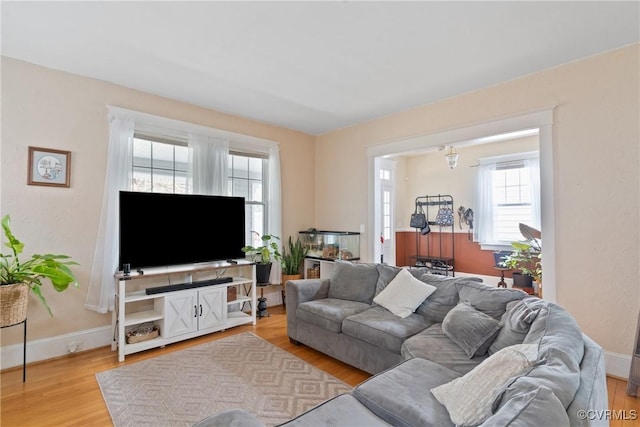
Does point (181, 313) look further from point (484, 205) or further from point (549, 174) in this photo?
point (484, 205)

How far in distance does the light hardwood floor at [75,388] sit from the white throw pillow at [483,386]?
1.25 m

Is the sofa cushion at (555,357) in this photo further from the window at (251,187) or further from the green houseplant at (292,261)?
the window at (251,187)

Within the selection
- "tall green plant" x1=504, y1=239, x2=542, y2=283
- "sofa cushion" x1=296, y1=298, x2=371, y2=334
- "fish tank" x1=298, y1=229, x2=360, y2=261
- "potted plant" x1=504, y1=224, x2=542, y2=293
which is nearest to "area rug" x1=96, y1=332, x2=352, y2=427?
"sofa cushion" x1=296, y1=298, x2=371, y2=334

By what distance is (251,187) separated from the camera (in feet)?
14.9

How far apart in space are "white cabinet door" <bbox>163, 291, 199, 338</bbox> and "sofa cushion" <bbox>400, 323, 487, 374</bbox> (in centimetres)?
227

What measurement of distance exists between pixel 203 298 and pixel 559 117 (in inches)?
161

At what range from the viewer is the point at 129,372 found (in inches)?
103

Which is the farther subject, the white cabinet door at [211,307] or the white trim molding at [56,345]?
the white cabinet door at [211,307]

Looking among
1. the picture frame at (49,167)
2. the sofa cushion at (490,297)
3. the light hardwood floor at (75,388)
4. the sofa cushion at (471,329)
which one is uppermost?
the picture frame at (49,167)

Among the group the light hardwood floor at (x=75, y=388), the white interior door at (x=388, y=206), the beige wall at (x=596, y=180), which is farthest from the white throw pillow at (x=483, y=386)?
the white interior door at (x=388, y=206)

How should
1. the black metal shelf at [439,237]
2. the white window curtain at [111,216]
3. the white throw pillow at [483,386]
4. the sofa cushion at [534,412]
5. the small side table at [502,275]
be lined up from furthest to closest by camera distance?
the black metal shelf at [439,237], the small side table at [502,275], the white window curtain at [111,216], the white throw pillow at [483,386], the sofa cushion at [534,412]

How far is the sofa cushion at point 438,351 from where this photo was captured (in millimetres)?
1905

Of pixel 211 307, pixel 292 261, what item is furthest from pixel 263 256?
pixel 211 307

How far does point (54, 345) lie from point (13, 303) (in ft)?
2.53
